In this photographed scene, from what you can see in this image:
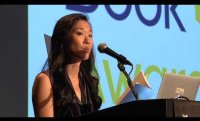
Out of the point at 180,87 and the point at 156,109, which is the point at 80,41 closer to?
the point at 180,87

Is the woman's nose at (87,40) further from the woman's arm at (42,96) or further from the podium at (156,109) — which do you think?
the podium at (156,109)

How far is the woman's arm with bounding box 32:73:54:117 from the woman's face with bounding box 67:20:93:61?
17 centimetres

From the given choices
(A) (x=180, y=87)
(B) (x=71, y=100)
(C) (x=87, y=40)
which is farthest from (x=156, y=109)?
(C) (x=87, y=40)
